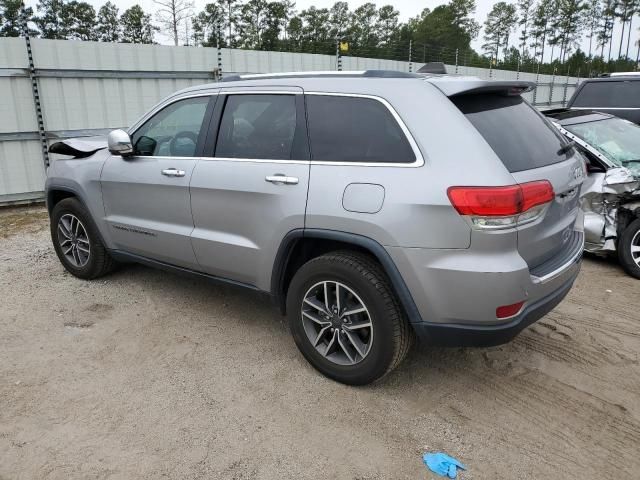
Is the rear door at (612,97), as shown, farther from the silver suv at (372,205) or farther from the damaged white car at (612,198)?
the silver suv at (372,205)

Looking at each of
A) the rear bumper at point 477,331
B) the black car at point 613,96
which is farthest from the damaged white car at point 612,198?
the black car at point 613,96

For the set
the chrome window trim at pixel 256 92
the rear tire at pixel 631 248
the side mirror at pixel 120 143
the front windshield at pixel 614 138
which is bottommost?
the rear tire at pixel 631 248

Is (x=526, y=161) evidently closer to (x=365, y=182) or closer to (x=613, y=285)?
(x=365, y=182)

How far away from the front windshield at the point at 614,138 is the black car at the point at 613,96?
248 cm

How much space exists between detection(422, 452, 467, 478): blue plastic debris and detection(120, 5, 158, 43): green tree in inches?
1299

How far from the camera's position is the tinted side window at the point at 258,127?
345 centimetres

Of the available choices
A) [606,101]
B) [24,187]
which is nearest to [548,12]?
[606,101]

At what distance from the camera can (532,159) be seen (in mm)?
3020

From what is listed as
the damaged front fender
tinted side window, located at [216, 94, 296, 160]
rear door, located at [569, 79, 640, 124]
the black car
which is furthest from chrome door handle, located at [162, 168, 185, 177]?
rear door, located at [569, 79, 640, 124]

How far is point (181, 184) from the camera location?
392 centimetres

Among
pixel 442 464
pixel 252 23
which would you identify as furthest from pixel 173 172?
pixel 252 23

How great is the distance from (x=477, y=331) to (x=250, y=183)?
5.53 ft

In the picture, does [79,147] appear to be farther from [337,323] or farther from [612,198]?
[612,198]

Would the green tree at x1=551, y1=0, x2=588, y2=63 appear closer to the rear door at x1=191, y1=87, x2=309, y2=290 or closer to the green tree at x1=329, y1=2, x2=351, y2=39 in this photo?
the green tree at x1=329, y1=2, x2=351, y2=39
